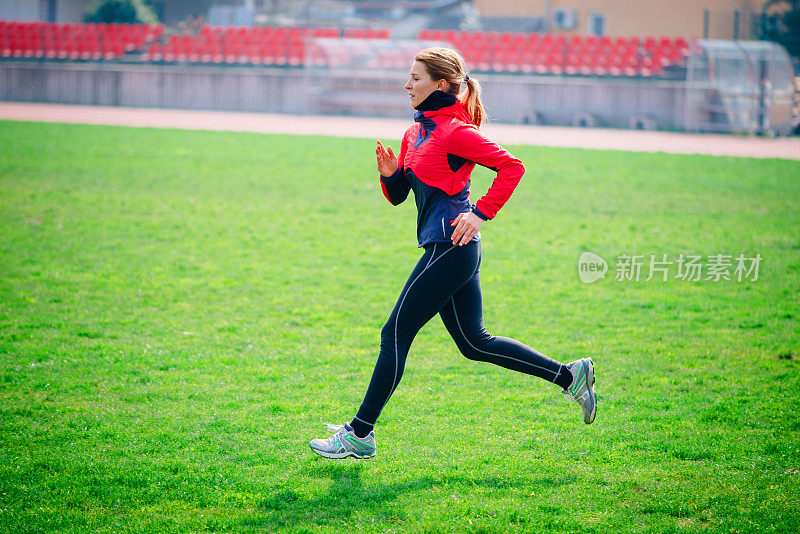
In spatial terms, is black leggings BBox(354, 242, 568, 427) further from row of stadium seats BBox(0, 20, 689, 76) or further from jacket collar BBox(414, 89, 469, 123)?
row of stadium seats BBox(0, 20, 689, 76)

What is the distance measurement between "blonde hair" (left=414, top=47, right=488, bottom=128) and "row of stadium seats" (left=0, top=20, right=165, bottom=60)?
29158mm

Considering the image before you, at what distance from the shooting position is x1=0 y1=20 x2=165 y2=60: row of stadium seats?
3027 centimetres

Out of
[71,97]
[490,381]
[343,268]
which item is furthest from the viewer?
[71,97]

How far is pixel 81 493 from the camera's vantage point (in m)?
3.63

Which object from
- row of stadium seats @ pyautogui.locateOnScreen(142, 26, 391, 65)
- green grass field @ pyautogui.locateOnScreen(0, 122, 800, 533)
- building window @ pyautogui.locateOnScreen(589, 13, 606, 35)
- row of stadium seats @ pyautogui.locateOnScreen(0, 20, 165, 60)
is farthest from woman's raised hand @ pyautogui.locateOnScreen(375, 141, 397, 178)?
building window @ pyautogui.locateOnScreen(589, 13, 606, 35)

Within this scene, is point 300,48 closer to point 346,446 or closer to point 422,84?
point 422,84

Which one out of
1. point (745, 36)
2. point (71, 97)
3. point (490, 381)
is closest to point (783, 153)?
point (745, 36)

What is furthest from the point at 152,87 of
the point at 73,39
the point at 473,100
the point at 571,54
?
the point at 473,100

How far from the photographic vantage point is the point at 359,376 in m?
5.29

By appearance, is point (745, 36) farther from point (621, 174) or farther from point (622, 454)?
point (622, 454)

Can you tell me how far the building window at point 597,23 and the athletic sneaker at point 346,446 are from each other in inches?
1399

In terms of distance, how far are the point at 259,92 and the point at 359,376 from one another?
972 inches

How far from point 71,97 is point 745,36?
25775 mm

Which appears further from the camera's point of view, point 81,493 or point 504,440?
point 504,440
